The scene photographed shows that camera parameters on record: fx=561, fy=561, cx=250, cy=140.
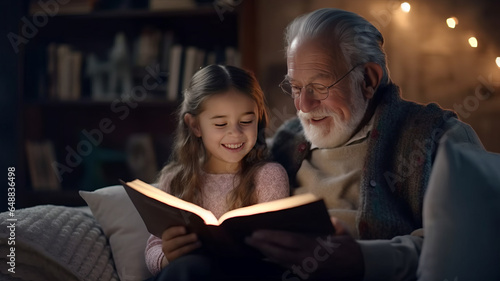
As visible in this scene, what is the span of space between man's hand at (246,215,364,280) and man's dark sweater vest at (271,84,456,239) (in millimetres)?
193

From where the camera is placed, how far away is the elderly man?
4.43 ft

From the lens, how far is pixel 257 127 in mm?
1594

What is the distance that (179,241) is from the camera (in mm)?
1203

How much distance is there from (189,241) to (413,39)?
2042 millimetres

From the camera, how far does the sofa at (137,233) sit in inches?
44.5

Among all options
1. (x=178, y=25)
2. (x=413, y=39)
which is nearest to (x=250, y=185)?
(x=413, y=39)

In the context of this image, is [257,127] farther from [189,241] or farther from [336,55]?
[189,241]

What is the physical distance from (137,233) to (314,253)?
2.02 ft

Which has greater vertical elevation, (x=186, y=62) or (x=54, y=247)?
(x=186, y=62)

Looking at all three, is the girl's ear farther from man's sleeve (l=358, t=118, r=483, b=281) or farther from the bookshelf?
the bookshelf

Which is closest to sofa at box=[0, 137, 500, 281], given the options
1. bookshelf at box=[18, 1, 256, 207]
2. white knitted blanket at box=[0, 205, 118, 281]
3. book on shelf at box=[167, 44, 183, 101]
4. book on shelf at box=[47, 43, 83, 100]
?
white knitted blanket at box=[0, 205, 118, 281]

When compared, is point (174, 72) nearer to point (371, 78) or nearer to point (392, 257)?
point (371, 78)

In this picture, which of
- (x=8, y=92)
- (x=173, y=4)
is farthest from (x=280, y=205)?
(x=8, y=92)

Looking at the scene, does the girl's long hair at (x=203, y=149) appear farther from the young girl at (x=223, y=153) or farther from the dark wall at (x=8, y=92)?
the dark wall at (x=8, y=92)
